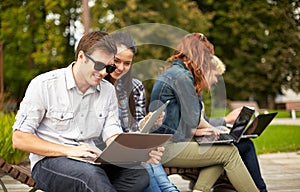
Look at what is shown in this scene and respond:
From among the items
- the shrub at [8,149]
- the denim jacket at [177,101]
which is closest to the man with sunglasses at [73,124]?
the denim jacket at [177,101]

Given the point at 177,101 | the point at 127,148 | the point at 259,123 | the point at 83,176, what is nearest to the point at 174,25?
the point at 259,123

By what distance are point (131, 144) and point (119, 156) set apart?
93 millimetres

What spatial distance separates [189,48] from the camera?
136 inches

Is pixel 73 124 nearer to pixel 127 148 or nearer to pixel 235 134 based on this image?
pixel 127 148

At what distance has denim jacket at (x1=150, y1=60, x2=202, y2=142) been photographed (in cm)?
327

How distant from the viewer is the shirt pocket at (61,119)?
2.51 meters

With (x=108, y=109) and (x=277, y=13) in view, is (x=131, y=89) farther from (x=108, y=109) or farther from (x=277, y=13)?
(x=277, y=13)

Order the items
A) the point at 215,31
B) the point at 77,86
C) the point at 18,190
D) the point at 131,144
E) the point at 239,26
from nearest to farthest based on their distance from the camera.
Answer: the point at 131,144
the point at 77,86
the point at 18,190
the point at 239,26
the point at 215,31

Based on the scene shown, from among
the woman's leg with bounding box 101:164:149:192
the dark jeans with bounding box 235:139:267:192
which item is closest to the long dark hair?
the woman's leg with bounding box 101:164:149:192

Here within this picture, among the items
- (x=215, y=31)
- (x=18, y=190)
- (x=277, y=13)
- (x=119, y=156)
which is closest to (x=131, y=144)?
(x=119, y=156)

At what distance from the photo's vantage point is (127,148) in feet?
7.99

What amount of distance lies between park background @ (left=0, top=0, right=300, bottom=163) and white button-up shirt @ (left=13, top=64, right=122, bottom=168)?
23.4 feet

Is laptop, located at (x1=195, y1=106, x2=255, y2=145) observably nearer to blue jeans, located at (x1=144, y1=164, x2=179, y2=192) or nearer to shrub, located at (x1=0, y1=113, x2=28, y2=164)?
blue jeans, located at (x1=144, y1=164, x2=179, y2=192)

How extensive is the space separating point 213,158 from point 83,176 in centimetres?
126
